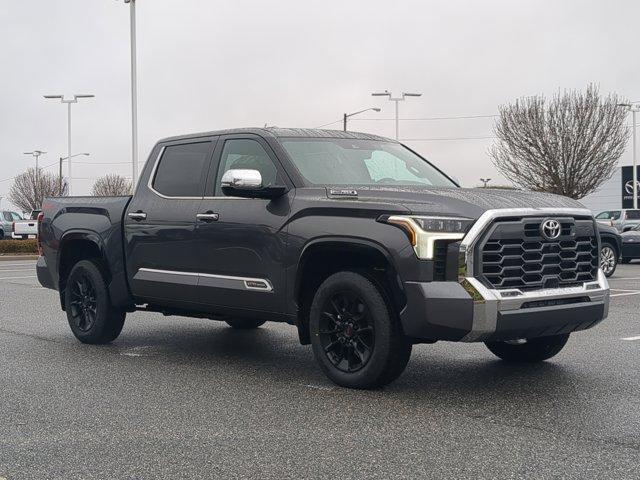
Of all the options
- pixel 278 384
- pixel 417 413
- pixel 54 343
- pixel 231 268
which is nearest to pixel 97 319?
pixel 54 343

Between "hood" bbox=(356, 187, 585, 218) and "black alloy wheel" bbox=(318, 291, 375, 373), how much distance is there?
0.73 meters

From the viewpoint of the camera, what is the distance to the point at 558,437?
511cm

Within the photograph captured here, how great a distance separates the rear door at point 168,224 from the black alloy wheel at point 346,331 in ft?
4.93

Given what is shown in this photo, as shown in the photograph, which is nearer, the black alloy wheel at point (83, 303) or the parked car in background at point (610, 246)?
the black alloy wheel at point (83, 303)

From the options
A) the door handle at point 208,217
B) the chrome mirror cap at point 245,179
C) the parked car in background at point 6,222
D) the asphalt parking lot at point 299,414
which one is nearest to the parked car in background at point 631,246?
the asphalt parking lot at point 299,414

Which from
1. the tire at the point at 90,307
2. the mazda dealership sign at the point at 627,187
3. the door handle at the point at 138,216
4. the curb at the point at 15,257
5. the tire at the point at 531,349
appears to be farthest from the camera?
the mazda dealership sign at the point at 627,187

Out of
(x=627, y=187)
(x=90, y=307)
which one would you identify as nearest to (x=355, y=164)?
(x=90, y=307)

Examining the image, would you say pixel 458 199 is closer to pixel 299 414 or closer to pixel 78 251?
pixel 299 414

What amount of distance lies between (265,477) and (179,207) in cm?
387

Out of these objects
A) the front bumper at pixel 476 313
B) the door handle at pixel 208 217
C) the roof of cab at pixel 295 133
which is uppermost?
the roof of cab at pixel 295 133

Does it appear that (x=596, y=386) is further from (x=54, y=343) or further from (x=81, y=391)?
(x=54, y=343)

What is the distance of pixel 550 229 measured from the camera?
624 centimetres

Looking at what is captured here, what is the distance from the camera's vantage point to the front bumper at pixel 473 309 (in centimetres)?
581

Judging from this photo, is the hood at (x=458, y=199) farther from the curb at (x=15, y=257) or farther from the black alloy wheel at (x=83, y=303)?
the curb at (x=15, y=257)
